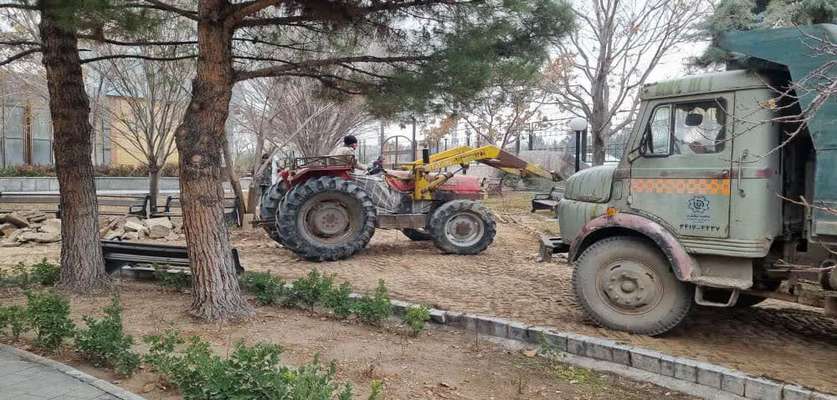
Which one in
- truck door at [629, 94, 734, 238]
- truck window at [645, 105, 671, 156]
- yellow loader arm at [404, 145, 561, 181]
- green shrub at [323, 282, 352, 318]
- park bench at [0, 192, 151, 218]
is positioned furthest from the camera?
park bench at [0, 192, 151, 218]

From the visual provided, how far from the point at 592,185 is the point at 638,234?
2.53 ft

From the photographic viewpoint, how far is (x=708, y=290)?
589 centimetres

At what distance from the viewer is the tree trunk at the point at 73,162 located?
701 centimetres

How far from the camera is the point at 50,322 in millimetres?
4820

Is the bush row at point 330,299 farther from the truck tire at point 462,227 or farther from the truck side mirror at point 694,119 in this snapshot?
the truck tire at point 462,227

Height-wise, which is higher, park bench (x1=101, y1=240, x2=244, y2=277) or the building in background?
the building in background

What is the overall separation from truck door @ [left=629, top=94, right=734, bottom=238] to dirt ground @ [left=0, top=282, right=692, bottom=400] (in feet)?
5.40

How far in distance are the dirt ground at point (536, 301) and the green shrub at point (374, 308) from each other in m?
0.94

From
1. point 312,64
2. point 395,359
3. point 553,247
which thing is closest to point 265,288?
point 395,359

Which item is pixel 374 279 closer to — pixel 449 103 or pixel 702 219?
pixel 449 103

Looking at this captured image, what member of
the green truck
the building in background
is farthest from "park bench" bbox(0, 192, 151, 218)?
the green truck

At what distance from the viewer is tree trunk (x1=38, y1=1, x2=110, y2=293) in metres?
7.01

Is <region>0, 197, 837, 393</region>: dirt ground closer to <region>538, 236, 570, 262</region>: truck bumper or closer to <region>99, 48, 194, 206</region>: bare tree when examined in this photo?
<region>538, 236, 570, 262</region>: truck bumper

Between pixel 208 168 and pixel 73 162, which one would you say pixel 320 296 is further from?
pixel 73 162
